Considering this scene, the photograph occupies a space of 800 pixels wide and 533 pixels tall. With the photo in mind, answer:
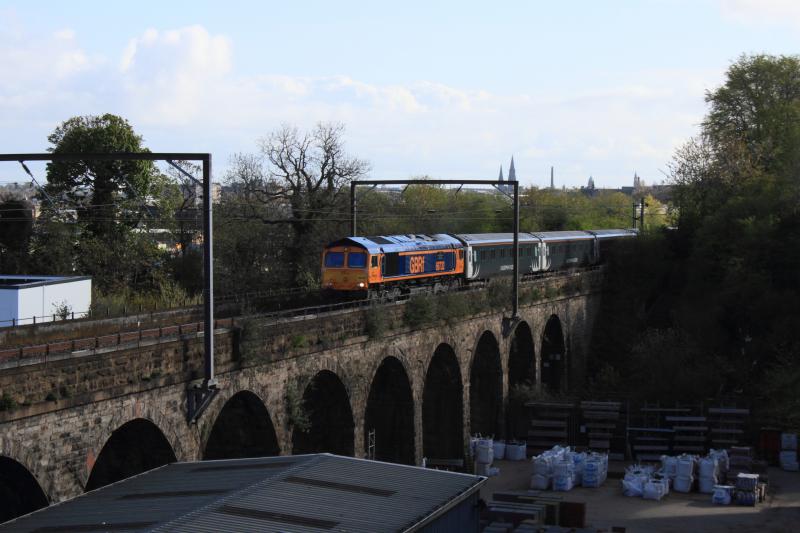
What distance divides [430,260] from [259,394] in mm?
17130

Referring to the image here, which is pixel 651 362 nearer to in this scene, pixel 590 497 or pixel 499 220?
pixel 590 497

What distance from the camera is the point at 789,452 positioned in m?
35.0

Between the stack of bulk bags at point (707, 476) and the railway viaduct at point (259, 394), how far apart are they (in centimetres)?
778

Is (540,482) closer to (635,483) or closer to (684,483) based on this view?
(635,483)

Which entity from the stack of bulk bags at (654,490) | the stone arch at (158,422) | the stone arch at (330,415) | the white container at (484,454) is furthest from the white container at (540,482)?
the stone arch at (158,422)

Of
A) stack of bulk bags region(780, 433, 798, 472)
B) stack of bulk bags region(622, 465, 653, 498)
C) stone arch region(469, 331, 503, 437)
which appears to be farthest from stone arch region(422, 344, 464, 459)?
stack of bulk bags region(780, 433, 798, 472)

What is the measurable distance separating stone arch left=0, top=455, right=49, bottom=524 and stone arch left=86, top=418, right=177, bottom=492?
2073mm

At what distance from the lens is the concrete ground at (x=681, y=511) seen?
27.3 m

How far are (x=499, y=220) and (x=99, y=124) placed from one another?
35.7 meters

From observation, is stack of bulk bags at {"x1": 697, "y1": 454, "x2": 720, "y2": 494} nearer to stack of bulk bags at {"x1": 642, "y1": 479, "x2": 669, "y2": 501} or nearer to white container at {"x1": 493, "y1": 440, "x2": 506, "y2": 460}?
stack of bulk bags at {"x1": 642, "y1": 479, "x2": 669, "y2": 501}

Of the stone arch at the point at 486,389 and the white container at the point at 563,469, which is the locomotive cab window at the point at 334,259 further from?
the white container at the point at 563,469

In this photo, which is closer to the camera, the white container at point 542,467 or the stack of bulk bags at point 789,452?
the white container at point 542,467

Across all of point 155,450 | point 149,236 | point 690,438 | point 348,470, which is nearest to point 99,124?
point 149,236

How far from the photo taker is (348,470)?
57.4 feet
